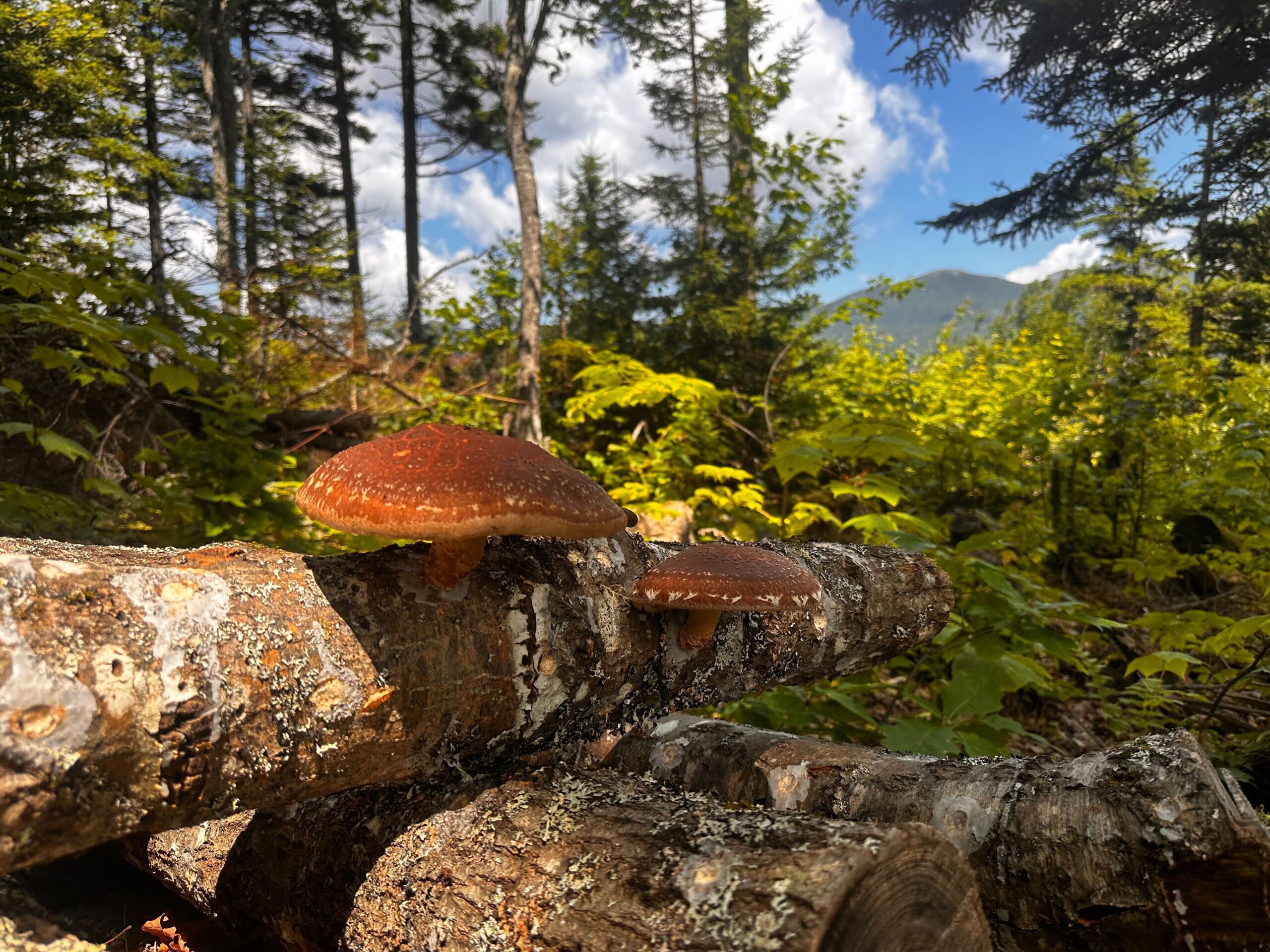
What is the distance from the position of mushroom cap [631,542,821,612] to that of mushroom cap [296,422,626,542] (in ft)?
1.21

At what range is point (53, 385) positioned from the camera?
197 inches

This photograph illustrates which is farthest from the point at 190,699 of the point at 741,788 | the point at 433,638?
the point at 741,788

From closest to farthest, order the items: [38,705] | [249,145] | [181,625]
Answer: [38,705]
[181,625]
[249,145]

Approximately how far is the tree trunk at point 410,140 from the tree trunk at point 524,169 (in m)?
11.7

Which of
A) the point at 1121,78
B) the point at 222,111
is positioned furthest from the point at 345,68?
the point at 1121,78

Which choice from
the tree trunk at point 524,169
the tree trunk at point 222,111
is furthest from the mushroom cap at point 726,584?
the tree trunk at point 222,111

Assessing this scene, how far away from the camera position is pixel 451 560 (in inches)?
65.2

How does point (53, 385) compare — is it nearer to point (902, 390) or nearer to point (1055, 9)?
point (902, 390)

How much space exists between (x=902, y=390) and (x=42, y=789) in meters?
7.42

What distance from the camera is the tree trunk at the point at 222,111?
12.3 meters

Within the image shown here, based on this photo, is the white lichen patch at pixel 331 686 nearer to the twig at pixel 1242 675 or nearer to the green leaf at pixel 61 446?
the green leaf at pixel 61 446

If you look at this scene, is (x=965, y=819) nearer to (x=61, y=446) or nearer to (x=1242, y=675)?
(x=1242, y=675)

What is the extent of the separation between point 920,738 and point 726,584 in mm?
1320

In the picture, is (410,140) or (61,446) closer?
(61,446)
